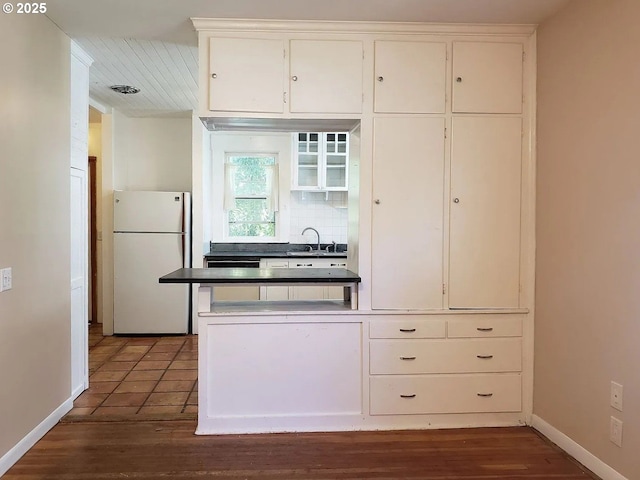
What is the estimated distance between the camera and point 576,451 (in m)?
2.24

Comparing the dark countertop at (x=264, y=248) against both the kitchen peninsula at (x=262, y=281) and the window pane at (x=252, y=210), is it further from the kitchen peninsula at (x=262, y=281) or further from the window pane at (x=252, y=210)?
the kitchen peninsula at (x=262, y=281)

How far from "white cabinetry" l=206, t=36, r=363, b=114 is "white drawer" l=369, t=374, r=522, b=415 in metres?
1.71

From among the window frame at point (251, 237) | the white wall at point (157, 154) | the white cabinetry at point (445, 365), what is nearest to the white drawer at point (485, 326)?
the white cabinetry at point (445, 365)

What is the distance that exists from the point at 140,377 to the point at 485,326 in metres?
2.66

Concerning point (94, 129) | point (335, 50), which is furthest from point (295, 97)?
point (94, 129)

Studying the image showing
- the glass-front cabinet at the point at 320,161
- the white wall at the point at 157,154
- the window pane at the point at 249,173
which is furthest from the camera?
the window pane at the point at 249,173

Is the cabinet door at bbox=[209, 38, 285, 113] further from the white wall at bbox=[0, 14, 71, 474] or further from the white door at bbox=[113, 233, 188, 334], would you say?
the white door at bbox=[113, 233, 188, 334]

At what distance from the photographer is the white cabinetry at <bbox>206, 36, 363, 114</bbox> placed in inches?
97.7

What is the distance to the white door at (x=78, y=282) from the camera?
291 cm

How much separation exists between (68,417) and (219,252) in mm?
2464

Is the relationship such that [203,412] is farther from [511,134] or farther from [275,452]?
[511,134]

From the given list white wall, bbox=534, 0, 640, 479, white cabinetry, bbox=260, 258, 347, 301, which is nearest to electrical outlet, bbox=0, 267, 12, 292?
white cabinetry, bbox=260, 258, 347, 301

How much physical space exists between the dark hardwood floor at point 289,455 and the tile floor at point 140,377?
20cm

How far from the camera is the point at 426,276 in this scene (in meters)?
2.58
